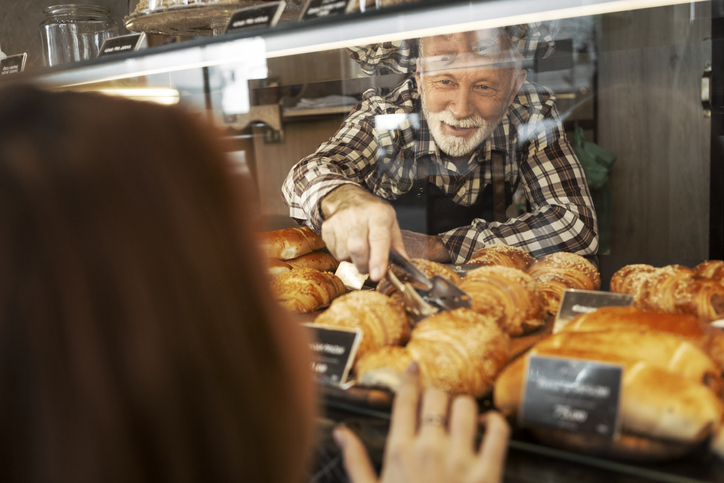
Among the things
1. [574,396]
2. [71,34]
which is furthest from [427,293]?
[71,34]

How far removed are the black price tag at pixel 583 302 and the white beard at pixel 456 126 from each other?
542 mm

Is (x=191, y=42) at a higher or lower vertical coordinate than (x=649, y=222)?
higher

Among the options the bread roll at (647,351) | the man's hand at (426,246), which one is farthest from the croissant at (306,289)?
the bread roll at (647,351)

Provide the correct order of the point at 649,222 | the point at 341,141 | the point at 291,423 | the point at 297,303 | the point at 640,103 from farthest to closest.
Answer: the point at 640,103 < the point at 649,222 < the point at 341,141 < the point at 297,303 < the point at 291,423

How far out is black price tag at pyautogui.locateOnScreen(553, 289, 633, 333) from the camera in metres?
0.86

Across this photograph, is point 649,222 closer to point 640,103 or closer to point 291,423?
point 640,103

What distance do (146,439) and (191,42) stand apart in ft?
2.36

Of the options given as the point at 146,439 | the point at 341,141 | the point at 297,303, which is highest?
the point at 341,141

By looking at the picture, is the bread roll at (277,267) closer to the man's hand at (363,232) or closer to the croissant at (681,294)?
the man's hand at (363,232)

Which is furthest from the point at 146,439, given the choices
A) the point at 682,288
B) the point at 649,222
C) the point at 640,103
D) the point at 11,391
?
the point at 640,103

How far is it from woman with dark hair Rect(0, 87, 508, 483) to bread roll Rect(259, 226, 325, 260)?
0.87 m

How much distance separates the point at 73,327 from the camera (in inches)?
15.5

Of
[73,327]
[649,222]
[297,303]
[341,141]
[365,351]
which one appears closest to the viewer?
[73,327]

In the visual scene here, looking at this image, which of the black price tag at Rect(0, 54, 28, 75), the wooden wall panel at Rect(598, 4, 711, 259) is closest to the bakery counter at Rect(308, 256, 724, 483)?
the wooden wall panel at Rect(598, 4, 711, 259)
